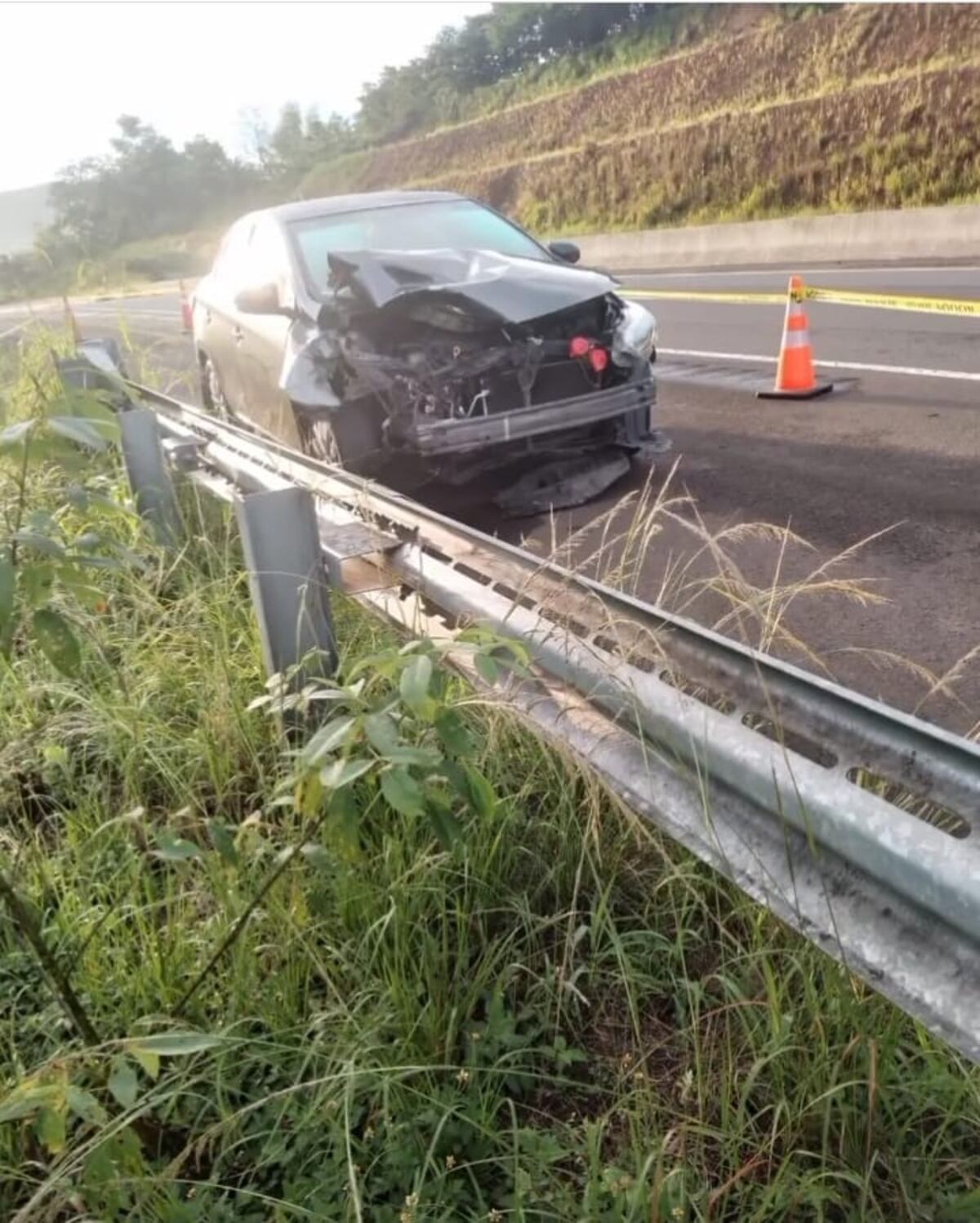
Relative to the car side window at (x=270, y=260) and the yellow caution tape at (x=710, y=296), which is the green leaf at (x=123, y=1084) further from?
the yellow caution tape at (x=710, y=296)

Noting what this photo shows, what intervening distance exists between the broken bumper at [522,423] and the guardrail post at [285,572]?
8.92ft

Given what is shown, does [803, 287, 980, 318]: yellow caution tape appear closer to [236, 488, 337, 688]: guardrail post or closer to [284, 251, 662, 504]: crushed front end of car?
[284, 251, 662, 504]: crushed front end of car

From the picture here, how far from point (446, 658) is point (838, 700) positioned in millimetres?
895

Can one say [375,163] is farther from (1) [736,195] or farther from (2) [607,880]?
(2) [607,880]

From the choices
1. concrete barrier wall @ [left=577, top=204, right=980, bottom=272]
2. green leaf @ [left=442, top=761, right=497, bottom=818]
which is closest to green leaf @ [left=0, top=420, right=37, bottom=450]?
green leaf @ [left=442, top=761, right=497, bottom=818]

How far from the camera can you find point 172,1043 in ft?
4.97

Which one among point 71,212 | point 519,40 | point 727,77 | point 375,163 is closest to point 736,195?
point 727,77


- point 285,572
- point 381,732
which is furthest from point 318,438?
point 381,732

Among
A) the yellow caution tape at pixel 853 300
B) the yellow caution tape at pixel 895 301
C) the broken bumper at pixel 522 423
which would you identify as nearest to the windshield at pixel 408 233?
the broken bumper at pixel 522 423

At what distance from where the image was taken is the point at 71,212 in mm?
25656

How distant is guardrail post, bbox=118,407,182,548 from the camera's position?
421 cm

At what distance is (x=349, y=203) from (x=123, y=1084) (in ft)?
21.0

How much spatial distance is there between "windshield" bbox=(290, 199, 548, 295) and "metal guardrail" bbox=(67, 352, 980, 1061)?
411 cm

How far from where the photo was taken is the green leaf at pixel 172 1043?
1.47 m
